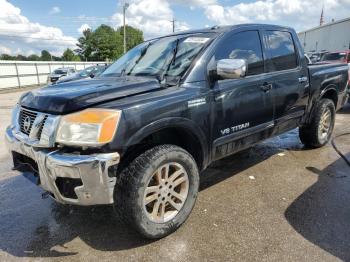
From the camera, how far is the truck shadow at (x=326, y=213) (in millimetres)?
2953

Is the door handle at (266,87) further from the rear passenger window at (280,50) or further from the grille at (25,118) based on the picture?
the grille at (25,118)

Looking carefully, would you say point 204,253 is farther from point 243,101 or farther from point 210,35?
point 210,35

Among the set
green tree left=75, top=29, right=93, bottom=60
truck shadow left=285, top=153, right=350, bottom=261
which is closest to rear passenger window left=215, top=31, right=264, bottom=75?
truck shadow left=285, top=153, right=350, bottom=261

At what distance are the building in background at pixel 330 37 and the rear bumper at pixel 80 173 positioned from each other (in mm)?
29770

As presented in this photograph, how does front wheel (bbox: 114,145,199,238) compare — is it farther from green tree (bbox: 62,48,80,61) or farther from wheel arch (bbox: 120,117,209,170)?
green tree (bbox: 62,48,80,61)

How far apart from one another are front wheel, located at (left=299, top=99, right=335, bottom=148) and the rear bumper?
150 inches

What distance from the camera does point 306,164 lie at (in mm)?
5000

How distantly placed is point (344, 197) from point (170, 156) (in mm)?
2228

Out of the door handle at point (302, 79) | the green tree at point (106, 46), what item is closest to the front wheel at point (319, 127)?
the door handle at point (302, 79)

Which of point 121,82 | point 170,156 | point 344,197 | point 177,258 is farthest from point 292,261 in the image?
point 121,82

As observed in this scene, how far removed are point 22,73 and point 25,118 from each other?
27.5 m

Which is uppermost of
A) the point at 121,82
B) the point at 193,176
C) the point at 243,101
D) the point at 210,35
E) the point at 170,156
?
the point at 210,35

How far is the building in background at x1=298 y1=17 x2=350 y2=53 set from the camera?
2846 cm

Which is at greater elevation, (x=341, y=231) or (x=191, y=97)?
(x=191, y=97)
